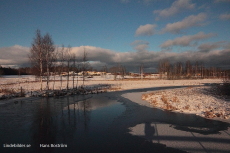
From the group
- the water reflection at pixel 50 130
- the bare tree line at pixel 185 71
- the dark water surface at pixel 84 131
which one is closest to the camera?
the dark water surface at pixel 84 131

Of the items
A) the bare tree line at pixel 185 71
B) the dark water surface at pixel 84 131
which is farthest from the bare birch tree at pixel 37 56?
the bare tree line at pixel 185 71

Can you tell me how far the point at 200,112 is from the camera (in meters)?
12.3

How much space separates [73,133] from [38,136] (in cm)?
175

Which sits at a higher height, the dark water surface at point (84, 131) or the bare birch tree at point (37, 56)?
the bare birch tree at point (37, 56)

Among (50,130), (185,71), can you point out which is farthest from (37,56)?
(185,71)

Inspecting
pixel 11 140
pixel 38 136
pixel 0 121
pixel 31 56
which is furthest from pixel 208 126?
pixel 31 56

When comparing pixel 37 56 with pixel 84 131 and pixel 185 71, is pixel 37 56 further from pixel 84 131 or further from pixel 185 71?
pixel 185 71

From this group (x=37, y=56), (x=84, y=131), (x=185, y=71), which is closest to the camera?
(x=84, y=131)

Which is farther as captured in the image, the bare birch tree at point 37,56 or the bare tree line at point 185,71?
the bare tree line at point 185,71

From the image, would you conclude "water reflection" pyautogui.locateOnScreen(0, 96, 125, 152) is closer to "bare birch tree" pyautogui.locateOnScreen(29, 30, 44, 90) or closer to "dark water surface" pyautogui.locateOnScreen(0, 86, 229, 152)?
"dark water surface" pyautogui.locateOnScreen(0, 86, 229, 152)

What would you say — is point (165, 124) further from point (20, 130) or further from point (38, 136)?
point (20, 130)

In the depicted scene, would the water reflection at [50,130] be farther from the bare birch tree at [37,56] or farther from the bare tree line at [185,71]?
the bare tree line at [185,71]

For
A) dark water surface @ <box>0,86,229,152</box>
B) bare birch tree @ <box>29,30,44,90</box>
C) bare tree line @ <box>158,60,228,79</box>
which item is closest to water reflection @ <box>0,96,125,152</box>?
dark water surface @ <box>0,86,229,152</box>

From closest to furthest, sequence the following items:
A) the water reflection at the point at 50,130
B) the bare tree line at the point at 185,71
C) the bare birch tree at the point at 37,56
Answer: the water reflection at the point at 50,130, the bare birch tree at the point at 37,56, the bare tree line at the point at 185,71
